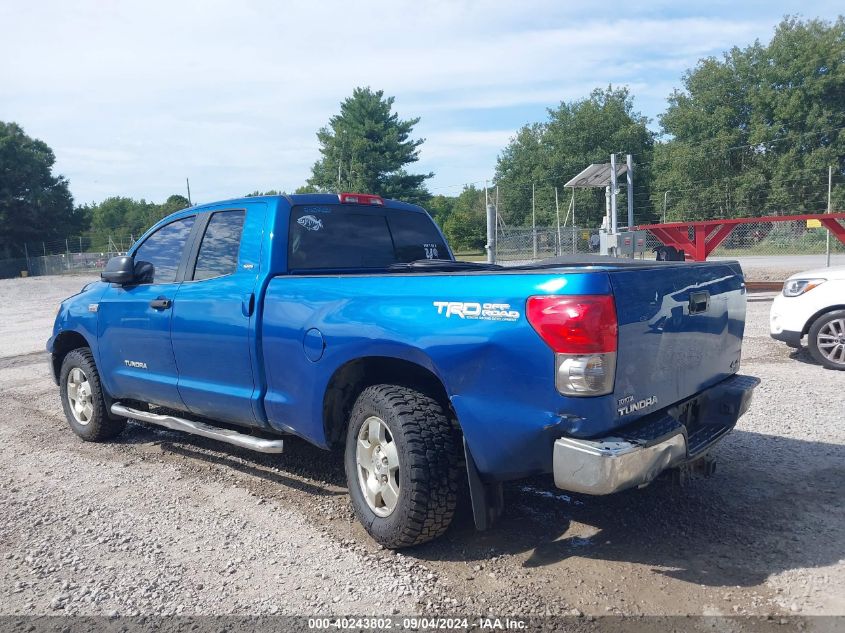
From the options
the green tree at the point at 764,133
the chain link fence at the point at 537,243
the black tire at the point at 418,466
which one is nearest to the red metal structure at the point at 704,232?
the chain link fence at the point at 537,243

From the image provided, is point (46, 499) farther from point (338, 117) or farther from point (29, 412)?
point (338, 117)

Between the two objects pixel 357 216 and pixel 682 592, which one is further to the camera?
pixel 357 216

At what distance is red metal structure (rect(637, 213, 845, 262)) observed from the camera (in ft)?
48.2

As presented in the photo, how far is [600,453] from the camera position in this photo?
115 inches

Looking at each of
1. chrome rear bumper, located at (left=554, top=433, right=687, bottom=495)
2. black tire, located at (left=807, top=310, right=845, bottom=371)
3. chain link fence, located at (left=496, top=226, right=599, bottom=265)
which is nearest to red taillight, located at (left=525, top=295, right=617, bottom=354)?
chrome rear bumper, located at (left=554, top=433, right=687, bottom=495)

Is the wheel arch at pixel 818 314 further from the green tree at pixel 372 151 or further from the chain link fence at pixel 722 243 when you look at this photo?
the green tree at pixel 372 151

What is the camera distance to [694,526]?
3879 millimetres

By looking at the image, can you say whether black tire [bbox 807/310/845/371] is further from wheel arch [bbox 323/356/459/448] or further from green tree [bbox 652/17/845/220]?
green tree [bbox 652/17/845/220]

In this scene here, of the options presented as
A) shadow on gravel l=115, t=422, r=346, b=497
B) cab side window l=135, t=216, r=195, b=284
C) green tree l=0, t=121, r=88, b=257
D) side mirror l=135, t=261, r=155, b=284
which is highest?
green tree l=0, t=121, r=88, b=257

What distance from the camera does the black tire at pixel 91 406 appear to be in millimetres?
5793

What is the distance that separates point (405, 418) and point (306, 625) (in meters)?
1.04

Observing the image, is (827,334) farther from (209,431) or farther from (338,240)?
(209,431)

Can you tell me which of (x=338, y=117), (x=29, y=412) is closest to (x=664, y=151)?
(x=338, y=117)

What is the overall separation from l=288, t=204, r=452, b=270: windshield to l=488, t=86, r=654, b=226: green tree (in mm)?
53279
